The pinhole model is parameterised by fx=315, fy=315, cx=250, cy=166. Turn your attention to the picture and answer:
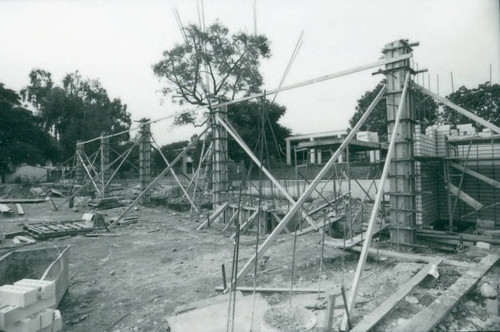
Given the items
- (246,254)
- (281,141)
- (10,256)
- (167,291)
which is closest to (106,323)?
(167,291)

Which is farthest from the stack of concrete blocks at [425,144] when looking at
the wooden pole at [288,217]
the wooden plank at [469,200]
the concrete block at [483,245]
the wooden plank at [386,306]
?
the wooden plank at [386,306]

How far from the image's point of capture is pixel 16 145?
31750 mm

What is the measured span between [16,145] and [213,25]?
922 inches

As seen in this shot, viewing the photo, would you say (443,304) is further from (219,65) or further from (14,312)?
(219,65)

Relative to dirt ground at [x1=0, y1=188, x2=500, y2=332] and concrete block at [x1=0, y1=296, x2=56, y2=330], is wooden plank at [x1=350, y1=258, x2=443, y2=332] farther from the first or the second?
concrete block at [x1=0, y1=296, x2=56, y2=330]

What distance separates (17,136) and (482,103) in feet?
152

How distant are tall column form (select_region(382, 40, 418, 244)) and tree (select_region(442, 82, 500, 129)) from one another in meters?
25.8

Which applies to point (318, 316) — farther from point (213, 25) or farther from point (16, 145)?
point (16, 145)

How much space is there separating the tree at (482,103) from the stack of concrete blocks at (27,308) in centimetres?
3258

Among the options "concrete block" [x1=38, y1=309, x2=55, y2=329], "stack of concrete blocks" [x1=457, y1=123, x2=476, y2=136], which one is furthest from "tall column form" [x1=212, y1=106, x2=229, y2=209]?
"stack of concrete blocks" [x1=457, y1=123, x2=476, y2=136]

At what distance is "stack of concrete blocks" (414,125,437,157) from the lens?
1000cm

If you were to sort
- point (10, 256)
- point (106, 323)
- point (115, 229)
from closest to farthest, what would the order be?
point (106, 323)
point (10, 256)
point (115, 229)

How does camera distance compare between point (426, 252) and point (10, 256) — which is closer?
point (10, 256)

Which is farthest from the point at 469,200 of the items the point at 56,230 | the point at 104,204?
the point at 104,204
